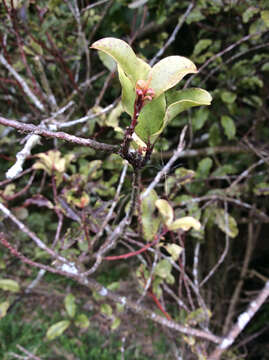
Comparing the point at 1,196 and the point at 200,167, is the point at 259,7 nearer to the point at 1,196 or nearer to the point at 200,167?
the point at 200,167

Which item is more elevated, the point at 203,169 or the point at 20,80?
the point at 20,80

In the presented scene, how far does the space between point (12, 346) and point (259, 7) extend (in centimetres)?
159

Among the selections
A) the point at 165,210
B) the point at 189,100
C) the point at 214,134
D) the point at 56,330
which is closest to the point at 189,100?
the point at 189,100

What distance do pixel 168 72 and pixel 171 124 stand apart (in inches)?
39.7

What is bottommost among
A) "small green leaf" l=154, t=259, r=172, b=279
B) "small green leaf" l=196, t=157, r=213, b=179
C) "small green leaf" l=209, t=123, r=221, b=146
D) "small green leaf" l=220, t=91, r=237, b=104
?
"small green leaf" l=154, t=259, r=172, b=279

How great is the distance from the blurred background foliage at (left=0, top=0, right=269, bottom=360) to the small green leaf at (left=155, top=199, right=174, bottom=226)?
16cm

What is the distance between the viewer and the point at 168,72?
328mm

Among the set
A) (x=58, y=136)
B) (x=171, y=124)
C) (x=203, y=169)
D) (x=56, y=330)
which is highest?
(x=58, y=136)

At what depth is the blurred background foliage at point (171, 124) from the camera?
3.30 feet

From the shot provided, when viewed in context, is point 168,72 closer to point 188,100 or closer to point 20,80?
point 188,100

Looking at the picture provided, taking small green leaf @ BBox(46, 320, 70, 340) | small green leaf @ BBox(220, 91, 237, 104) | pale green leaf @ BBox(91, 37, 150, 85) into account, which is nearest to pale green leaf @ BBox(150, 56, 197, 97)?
pale green leaf @ BBox(91, 37, 150, 85)

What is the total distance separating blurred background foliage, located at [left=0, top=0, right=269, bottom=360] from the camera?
1.01m

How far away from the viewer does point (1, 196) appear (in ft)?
3.15

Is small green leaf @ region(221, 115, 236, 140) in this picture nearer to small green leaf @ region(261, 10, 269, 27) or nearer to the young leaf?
small green leaf @ region(261, 10, 269, 27)
